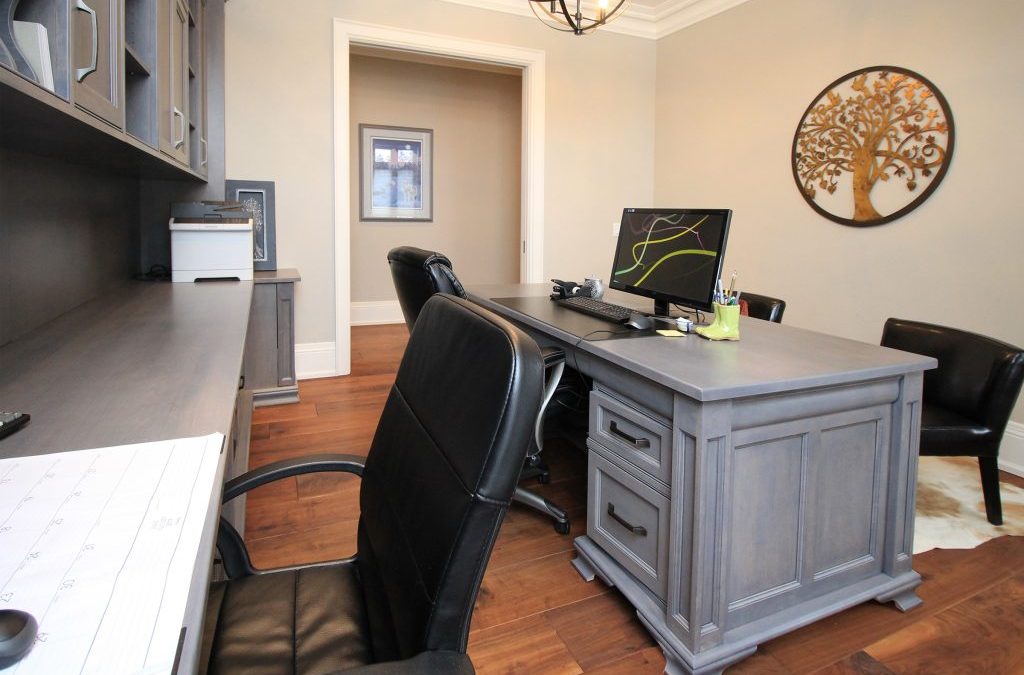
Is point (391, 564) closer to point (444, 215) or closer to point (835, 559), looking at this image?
point (835, 559)

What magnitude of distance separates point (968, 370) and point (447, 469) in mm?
2238

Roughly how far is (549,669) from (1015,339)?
2574 mm

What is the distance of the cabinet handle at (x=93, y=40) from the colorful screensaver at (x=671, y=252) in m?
1.65

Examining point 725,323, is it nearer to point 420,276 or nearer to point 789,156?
point 420,276

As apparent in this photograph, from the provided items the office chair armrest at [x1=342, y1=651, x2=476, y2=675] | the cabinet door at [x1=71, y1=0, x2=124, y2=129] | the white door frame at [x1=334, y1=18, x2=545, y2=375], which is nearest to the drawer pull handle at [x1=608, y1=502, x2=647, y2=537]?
the office chair armrest at [x1=342, y1=651, x2=476, y2=675]

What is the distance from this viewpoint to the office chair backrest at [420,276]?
202 cm

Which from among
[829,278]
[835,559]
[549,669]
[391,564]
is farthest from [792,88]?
[391,564]

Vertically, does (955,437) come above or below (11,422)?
below

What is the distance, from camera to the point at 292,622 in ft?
3.17

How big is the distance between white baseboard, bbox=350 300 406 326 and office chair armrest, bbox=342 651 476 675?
18.7 feet

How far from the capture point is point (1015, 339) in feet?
8.74

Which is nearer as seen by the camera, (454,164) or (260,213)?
(260,213)

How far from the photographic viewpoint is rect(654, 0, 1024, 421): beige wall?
2.71m

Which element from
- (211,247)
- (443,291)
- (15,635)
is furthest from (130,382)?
(211,247)
